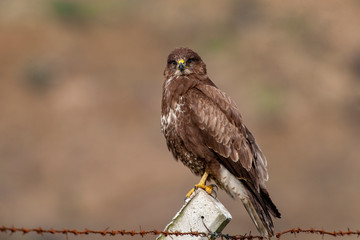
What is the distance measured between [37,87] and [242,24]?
1004cm

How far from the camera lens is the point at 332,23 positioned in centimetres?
3572

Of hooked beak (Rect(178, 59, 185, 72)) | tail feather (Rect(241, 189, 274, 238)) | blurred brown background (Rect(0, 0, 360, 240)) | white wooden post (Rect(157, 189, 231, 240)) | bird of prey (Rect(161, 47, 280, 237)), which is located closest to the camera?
white wooden post (Rect(157, 189, 231, 240))

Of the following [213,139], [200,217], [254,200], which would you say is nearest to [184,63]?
[213,139]

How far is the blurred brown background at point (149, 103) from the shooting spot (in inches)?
881

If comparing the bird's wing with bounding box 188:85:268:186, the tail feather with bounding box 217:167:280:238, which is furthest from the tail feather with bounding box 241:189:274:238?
the bird's wing with bounding box 188:85:268:186

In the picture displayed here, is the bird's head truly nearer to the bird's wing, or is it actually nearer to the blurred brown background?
the bird's wing

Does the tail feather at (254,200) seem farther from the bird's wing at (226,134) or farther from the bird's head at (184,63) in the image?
the bird's head at (184,63)

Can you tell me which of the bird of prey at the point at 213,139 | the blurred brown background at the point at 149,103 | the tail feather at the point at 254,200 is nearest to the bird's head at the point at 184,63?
the bird of prey at the point at 213,139

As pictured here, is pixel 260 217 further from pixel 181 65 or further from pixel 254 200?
pixel 181 65

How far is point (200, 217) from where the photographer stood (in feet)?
17.7

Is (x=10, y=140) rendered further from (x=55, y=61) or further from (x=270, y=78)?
(x=270, y=78)

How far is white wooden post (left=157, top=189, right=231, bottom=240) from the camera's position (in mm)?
5371

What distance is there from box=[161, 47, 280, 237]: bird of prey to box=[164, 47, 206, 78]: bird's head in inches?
10.4

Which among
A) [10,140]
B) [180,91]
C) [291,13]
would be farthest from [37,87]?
[180,91]
